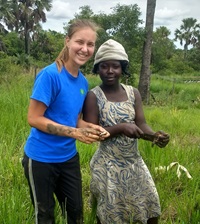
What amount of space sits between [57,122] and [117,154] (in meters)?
0.41

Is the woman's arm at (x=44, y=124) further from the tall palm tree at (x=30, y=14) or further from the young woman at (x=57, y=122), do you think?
the tall palm tree at (x=30, y=14)

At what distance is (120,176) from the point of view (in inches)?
73.2

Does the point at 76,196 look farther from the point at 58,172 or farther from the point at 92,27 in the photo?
the point at 92,27

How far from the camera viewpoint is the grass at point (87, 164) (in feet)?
6.61

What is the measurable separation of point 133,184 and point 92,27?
92 cm

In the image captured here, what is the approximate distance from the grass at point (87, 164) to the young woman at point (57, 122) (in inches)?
7.8

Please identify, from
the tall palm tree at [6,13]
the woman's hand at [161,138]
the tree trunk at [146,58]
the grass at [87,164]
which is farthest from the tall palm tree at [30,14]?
the woman's hand at [161,138]

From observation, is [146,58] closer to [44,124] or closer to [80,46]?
[80,46]

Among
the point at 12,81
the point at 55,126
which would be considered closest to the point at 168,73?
the point at 12,81

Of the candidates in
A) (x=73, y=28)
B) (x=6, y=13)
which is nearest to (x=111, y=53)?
(x=73, y=28)

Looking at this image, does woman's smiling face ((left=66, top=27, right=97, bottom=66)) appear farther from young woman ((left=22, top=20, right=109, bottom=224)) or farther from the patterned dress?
the patterned dress

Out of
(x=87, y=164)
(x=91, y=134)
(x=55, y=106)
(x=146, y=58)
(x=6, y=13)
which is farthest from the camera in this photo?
(x=6, y=13)

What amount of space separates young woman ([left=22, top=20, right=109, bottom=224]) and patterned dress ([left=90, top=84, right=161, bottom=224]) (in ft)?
0.48

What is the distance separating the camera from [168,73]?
91.5ft
